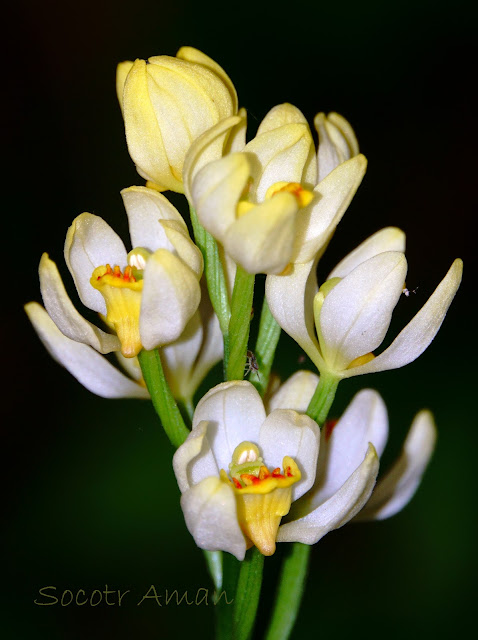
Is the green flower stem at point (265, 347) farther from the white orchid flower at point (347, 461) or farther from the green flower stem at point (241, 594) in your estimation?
the green flower stem at point (241, 594)

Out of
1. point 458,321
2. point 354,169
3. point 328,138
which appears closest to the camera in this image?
point 354,169

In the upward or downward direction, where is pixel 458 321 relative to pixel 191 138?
downward

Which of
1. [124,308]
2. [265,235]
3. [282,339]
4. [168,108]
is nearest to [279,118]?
[168,108]

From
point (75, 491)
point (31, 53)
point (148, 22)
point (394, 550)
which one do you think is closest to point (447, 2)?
point (148, 22)

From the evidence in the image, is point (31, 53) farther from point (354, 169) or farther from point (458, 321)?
point (354, 169)

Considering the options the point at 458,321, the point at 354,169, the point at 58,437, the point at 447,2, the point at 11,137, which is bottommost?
the point at 58,437

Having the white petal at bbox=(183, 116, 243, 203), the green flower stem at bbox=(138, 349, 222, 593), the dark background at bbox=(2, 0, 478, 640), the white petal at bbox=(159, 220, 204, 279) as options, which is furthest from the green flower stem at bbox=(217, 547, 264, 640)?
the dark background at bbox=(2, 0, 478, 640)
